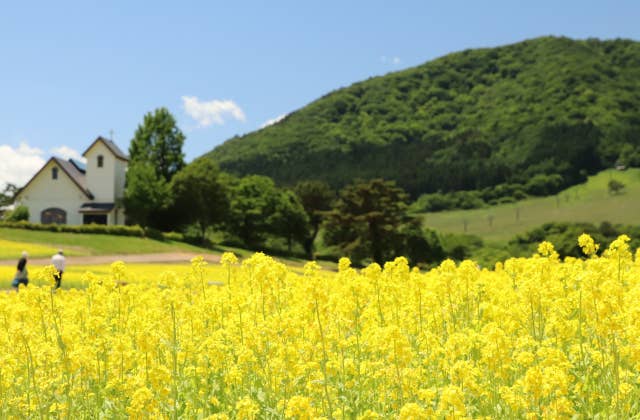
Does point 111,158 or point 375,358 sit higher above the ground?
point 111,158

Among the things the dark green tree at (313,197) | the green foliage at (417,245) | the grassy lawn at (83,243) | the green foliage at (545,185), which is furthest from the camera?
the green foliage at (545,185)

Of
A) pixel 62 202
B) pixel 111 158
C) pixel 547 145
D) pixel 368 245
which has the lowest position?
pixel 368 245

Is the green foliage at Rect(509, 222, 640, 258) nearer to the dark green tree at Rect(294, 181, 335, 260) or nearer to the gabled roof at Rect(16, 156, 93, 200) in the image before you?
the dark green tree at Rect(294, 181, 335, 260)

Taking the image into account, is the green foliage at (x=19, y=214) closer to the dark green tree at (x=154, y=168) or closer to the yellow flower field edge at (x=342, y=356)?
the dark green tree at (x=154, y=168)

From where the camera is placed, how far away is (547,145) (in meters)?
194

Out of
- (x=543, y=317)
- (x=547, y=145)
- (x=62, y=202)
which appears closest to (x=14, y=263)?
(x=62, y=202)

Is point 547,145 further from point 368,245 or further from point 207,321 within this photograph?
point 207,321

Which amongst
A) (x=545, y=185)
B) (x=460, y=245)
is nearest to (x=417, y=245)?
(x=460, y=245)

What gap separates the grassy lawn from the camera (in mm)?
51806

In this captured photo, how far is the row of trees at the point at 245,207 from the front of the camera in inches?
2842

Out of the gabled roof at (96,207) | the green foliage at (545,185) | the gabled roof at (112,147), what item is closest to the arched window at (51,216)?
the gabled roof at (96,207)

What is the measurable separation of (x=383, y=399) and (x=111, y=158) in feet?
244

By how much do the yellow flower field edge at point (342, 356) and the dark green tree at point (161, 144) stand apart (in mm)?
75409

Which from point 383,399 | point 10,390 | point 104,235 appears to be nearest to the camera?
point 383,399
